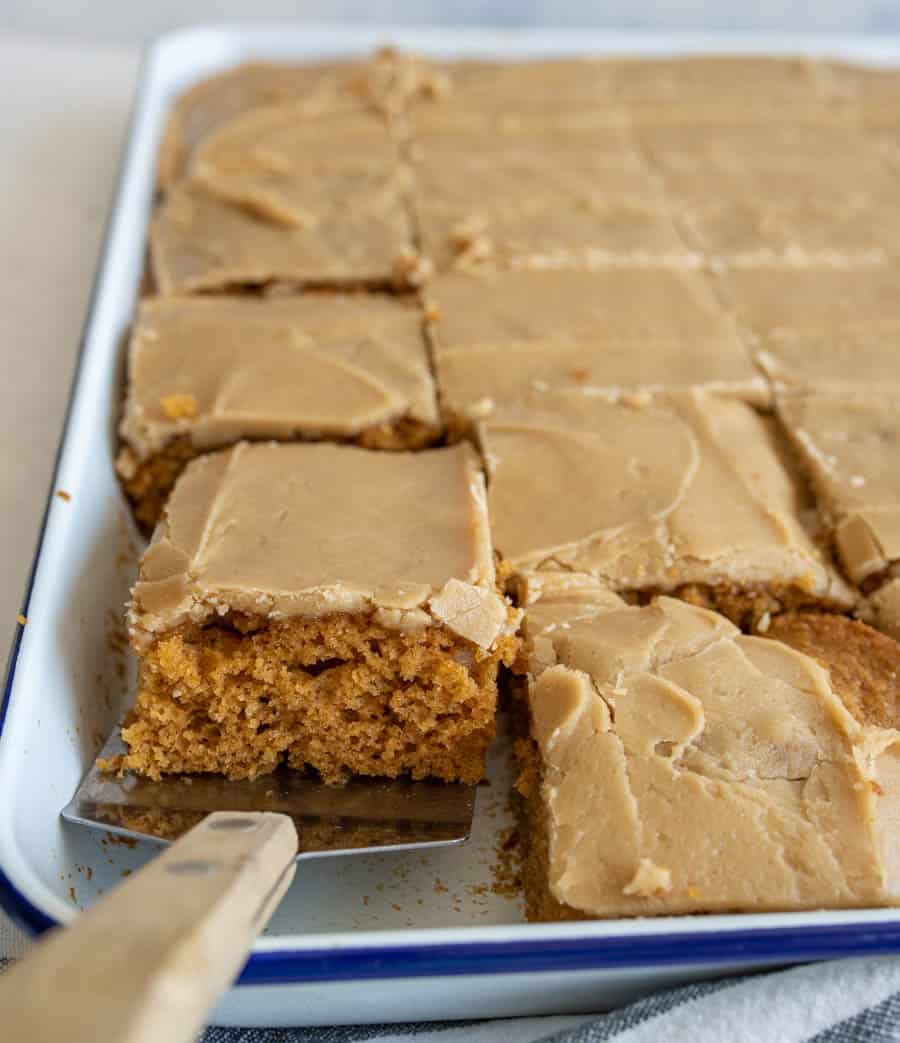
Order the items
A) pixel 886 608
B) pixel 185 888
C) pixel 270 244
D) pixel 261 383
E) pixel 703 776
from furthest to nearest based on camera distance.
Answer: pixel 270 244, pixel 261 383, pixel 886 608, pixel 703 776, pixel 185 888

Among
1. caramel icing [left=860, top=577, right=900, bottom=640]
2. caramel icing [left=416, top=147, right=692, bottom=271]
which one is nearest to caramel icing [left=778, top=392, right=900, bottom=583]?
caramel icing [left=860, top=577, right=900, bottom=640]

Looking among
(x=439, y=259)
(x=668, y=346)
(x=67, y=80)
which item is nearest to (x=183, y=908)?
(x=668, y=346)

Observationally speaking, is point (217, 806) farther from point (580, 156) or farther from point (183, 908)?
point (580, 156)

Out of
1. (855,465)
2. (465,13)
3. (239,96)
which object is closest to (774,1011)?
(855,465)

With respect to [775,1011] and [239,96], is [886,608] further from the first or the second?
[239,96]

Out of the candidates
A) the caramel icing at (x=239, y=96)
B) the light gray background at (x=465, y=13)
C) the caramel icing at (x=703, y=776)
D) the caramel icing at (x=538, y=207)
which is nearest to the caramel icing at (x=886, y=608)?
the caramel icing at (x=703, y=776)

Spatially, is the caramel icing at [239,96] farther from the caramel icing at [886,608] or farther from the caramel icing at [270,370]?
the caramel icing at [886,608]
